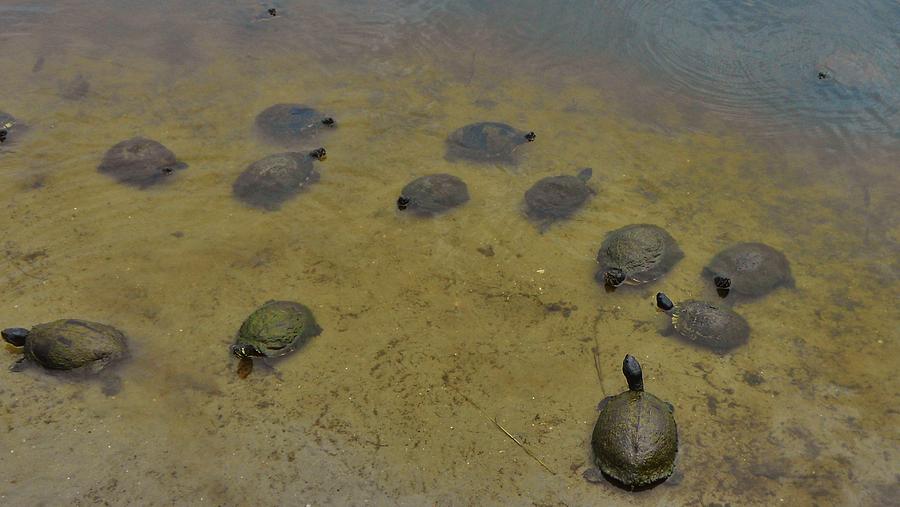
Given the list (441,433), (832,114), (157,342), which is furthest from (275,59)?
(832,114)

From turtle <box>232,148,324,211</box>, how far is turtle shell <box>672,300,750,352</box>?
247 inches

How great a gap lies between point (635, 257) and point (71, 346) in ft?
24.2

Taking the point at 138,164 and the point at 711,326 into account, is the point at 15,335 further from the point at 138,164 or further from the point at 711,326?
the point at 711,326

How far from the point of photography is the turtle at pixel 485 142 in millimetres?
10820

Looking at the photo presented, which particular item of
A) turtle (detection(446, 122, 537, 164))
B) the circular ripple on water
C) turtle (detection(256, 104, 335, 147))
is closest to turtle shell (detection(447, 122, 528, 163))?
turtle (detection(446, 122, 537, 164))

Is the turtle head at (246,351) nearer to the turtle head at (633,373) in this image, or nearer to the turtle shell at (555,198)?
the turtle head at (633,373)

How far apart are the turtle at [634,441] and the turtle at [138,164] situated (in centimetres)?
817

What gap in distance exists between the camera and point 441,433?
6.94 m

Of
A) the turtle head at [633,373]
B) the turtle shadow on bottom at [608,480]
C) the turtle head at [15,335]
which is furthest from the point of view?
the turtle head at [15,335]

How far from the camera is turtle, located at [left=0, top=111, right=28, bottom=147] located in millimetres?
10789

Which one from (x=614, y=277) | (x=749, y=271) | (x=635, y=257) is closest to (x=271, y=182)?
(x=614, y=277)

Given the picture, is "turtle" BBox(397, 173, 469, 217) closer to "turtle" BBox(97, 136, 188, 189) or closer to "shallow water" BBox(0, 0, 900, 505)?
"shallow water" BBox(0, 0, 900, 505)

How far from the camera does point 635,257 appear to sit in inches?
337

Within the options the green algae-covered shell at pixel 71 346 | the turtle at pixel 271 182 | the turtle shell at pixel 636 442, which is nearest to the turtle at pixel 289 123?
the turtle at pixel 271 182
